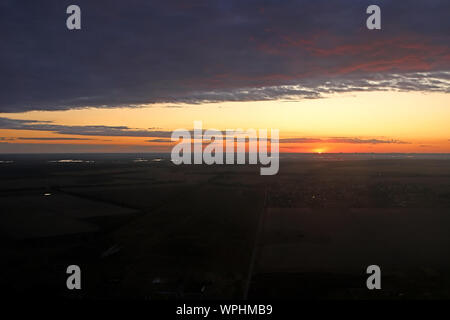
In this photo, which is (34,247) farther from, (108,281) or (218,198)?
(218,198)

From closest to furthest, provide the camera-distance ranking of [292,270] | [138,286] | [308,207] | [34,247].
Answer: [138,286], [292,270], [34,247], [308,207]

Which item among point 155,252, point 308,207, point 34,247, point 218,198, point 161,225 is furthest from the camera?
point 218,198

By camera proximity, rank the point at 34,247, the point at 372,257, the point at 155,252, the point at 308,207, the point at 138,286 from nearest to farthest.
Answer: the point at 138,286 < the point at 372,257 < the point at 155,252 < the point at 34,247 < the point at 308,207

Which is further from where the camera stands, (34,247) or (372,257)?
(34,247)

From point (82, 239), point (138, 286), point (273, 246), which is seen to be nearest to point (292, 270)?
point (273, 246)

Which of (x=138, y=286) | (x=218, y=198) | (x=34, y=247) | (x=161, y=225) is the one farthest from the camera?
(x=218, y=198)

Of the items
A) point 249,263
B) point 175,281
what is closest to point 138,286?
point 175,281
